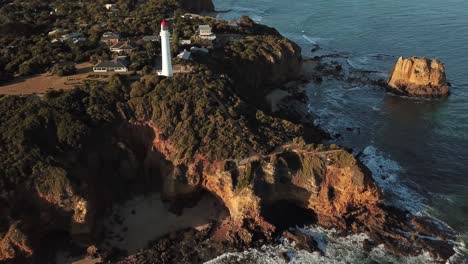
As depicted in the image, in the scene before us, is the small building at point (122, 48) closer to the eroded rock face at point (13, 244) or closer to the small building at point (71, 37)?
the small building at point (71, 37)

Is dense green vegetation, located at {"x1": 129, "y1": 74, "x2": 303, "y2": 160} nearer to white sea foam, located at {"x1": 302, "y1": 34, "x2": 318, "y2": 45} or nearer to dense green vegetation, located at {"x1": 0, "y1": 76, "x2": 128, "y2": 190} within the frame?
dense green vegetation, located at {"x1": 0, "y1": 76, "x2": 128, "y2": 190}

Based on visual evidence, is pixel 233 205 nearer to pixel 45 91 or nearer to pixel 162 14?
pixel 45 91

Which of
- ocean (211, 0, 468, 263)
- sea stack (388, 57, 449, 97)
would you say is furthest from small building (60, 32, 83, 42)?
sea stack (388, 57, 449, 97)

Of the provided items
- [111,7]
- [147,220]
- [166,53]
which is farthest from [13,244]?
[111,7]

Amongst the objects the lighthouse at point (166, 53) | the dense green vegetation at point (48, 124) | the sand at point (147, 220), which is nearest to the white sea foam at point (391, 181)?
the sand at point (147, 220)

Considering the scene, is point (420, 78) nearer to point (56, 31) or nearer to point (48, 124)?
point (48, 124)

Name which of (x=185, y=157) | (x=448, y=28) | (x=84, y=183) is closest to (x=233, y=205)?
(x=185, y=157)

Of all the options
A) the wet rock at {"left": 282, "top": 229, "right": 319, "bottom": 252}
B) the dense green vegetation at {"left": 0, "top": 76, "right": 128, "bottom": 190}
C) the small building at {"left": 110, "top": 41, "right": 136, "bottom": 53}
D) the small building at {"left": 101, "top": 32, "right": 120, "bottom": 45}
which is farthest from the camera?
the small building at {"left": 101, "top": 32, "right": 120, "bottom": 45}
